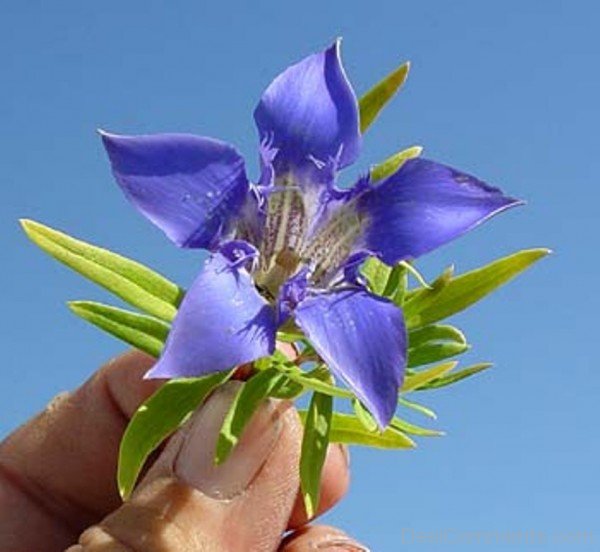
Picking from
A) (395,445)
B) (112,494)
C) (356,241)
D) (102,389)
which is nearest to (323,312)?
(356,241)

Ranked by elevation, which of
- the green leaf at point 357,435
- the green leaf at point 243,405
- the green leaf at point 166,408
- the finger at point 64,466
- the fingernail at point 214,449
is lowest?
the finger at point 64,466

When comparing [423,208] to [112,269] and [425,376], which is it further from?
[112,269]

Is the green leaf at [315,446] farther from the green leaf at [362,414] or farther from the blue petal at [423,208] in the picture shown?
the blue petal at [423,208]

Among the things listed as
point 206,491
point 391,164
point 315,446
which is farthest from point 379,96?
point 206,491

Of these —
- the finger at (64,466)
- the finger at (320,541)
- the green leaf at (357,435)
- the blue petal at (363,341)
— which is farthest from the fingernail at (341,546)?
the blue petal at (363,341)

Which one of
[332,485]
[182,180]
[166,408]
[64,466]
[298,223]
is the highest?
[182,180]

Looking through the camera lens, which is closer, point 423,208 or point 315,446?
point 423,208
